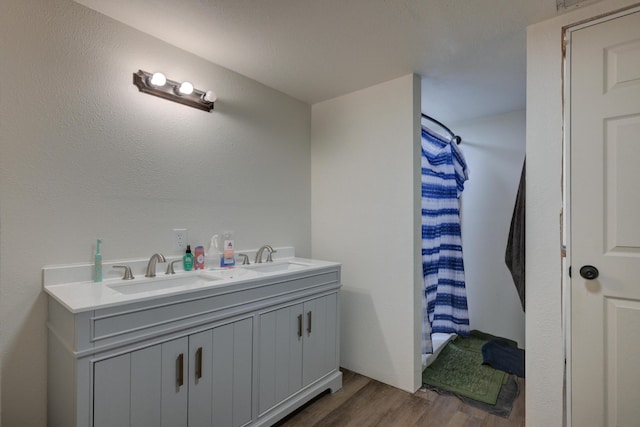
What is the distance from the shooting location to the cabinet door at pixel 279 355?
1704 mm

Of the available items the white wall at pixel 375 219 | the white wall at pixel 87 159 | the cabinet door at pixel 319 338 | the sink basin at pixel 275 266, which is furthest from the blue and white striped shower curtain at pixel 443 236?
the white wall at pixel 87 159

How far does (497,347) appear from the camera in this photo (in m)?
2.76

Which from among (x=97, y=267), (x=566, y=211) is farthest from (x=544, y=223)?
(x=97, y=267)

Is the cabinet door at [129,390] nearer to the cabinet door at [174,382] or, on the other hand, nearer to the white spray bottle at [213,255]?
the cabinet door at [174,382]

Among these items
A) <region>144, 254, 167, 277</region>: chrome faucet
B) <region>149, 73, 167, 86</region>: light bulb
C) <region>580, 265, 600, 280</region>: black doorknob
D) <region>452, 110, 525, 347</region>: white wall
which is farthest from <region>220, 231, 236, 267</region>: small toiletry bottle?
<region>452, 110, 525, 347</region>: white wall

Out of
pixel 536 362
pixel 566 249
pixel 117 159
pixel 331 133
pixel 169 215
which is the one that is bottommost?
pixel 536 362

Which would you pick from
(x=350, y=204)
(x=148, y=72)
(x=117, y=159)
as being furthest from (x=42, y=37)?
(x=350, y=204)

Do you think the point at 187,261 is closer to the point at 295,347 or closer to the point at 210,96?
the point at 295,347

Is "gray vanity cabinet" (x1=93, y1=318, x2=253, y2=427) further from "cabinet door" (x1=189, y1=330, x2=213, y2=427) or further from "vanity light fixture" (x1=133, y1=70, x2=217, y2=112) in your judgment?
"vanity light fixture" (x1=133, y1=70, x2=217, y2=112)

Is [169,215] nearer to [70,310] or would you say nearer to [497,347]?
[70,310]

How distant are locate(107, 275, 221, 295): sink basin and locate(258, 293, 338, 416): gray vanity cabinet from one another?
1.35ft

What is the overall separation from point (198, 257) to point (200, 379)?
0.70 m

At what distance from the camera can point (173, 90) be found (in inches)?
70.8

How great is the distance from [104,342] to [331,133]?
6.71 ft
